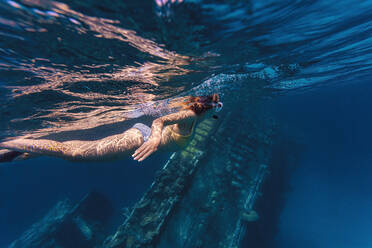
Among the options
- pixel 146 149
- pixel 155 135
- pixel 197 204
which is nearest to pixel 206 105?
pixel 155 135

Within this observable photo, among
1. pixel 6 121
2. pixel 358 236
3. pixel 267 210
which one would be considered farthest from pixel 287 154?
pixel 358 236

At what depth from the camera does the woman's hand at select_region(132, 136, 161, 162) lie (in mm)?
3205

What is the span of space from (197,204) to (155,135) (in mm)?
9361

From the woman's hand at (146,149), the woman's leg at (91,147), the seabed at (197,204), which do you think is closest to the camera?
the woman's hand at (146,149)

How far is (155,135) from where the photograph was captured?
3658 millimetres

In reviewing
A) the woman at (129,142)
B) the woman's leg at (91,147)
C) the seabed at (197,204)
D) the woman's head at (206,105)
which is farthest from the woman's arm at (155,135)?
the seabed at (197,204)

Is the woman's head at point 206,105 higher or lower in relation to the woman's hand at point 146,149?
higher

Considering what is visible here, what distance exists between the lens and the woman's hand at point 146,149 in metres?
3.21

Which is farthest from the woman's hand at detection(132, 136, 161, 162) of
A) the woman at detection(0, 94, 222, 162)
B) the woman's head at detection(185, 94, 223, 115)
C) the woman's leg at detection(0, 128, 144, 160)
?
the woman's leg at detection(0, 128, 144, 160)

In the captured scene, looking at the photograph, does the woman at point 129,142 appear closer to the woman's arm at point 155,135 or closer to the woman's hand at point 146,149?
the woman's arm at point 155,135

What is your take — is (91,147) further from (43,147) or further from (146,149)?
(146,149)

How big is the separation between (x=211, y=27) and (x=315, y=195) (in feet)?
219

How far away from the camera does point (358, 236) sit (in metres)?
35.7

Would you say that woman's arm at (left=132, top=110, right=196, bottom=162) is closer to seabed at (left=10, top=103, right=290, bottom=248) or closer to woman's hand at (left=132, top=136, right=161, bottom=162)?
woman's hand at (left=132, top=136, right=161, bottom=162)
